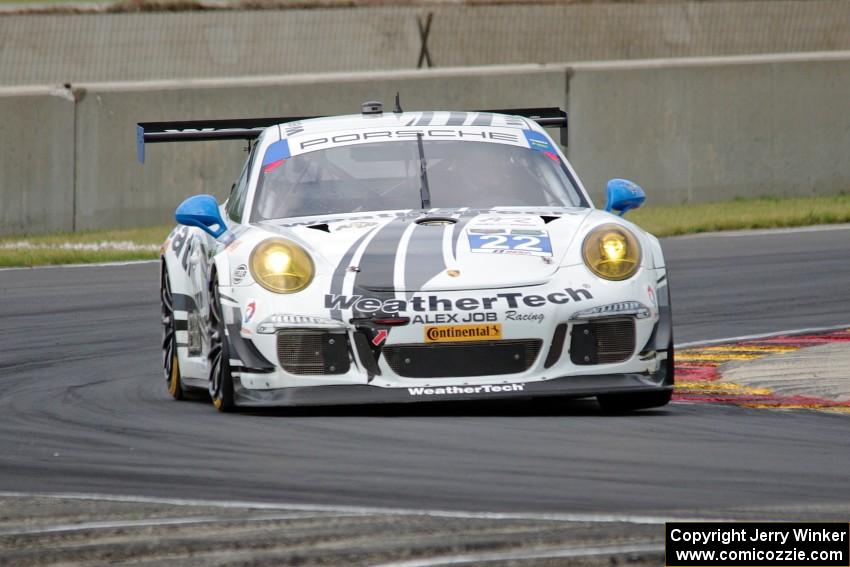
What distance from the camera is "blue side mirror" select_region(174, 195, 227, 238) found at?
848 centimetres

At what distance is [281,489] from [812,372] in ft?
12.5

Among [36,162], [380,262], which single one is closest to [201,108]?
[36,162]

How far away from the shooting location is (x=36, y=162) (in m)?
16.5

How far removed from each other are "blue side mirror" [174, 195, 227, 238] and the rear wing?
3.37 ft

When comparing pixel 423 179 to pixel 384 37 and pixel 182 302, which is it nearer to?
pixel 182 302

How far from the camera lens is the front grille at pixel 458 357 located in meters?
7.51

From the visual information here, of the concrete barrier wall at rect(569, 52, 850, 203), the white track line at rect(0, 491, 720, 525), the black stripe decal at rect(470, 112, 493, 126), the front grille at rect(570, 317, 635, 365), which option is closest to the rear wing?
the black stripe decal at rect(470, 112, 493, 126)

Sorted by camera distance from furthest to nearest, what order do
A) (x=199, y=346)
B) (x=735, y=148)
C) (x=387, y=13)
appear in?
(x=387, y=13)
(x=735, y=148)
(x=199, y=346)

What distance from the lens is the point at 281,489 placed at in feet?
19.4

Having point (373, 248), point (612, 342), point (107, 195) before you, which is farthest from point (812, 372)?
point (107, 195)

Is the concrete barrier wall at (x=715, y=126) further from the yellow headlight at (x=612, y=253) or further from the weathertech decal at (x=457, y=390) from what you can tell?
the weathertech decal at (x=457, y=390)

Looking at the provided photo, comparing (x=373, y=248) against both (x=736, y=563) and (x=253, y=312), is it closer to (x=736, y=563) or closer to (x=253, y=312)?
(x=253, y=312)

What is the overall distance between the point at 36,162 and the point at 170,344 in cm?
762

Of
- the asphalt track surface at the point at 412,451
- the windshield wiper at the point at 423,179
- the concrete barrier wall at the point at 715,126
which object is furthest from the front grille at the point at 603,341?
the concrete barrier wall at the point at 715,126
